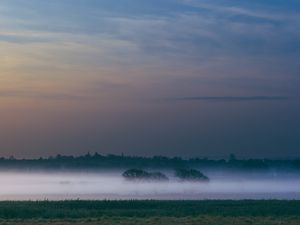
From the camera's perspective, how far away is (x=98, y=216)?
4412cm

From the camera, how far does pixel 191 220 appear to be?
40000mm

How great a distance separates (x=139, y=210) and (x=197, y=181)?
281 ft

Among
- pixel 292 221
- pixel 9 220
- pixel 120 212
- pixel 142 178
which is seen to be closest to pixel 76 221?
pixel 9 220

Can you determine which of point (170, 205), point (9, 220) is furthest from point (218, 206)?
point (9, 220)

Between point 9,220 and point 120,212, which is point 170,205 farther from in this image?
point 9,220

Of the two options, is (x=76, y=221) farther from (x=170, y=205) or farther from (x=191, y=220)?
(x=170, y=205)

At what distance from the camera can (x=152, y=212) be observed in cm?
4653

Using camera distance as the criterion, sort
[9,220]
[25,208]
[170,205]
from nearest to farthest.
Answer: [9,220] < [25,208] < [170,205]

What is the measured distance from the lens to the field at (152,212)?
39.8 m

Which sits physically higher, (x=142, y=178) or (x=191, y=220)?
Result: (x=142, y=178)

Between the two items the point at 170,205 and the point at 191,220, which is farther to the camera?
the point at 170,205

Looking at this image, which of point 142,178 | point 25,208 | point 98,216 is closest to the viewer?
point 98,216

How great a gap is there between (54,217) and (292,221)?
12196 millimetres

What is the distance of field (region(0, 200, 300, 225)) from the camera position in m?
39.8
